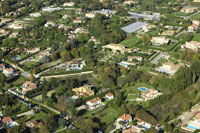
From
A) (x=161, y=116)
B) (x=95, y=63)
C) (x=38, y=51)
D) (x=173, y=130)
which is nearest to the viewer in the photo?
(x=173, y=130)

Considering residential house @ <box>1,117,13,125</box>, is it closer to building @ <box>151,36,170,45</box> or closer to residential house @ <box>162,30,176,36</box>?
building @ <box>151,36,170,45</box>

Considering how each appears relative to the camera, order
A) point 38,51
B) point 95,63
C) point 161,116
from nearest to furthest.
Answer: point 161,116 < point 95,63 < point 38,51

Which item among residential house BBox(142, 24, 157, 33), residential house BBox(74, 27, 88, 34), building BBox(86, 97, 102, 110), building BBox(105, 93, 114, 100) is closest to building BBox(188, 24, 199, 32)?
residential house BBox(142, 24, 157, 33)

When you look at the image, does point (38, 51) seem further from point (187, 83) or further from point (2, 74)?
point (187, 83)

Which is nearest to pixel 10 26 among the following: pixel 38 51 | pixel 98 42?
pixel 38 51

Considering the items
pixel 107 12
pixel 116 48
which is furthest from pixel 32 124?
pixel 107 12

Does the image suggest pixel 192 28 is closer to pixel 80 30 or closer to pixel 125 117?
pixel 80 30

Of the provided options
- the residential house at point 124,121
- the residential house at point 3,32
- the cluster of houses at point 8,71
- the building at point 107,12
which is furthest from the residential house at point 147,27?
the residential house at point 124,121

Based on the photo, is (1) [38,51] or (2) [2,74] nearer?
(2) [2,74]
